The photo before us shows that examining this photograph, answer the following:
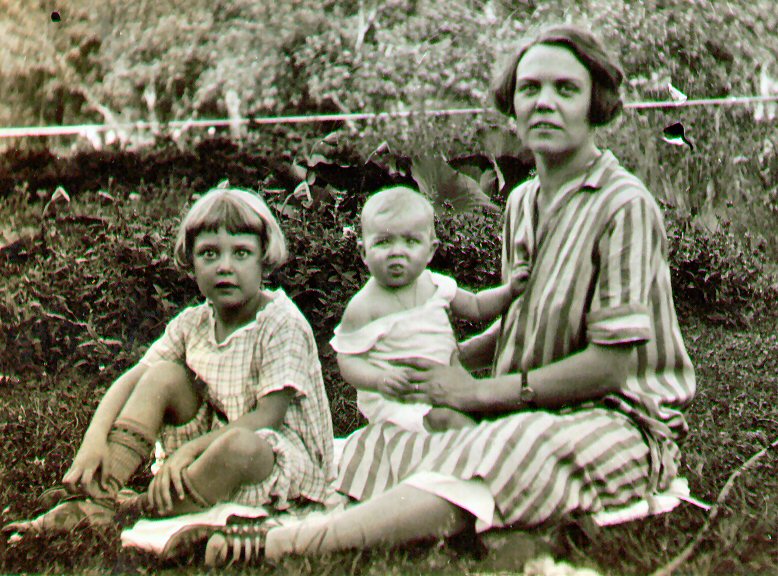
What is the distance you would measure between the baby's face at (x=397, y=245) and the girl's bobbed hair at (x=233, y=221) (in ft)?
1.12

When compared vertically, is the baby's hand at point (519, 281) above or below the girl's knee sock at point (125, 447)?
above

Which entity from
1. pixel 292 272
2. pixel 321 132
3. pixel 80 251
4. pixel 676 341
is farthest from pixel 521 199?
pixel 321 132

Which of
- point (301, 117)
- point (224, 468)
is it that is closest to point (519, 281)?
point (224, 468)

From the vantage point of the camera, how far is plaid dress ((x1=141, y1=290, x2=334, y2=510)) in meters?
2.64

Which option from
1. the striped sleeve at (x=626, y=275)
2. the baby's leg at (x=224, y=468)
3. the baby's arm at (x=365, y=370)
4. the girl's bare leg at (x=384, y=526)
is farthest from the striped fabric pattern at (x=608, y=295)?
the baby's leg at (x=224, y=468)

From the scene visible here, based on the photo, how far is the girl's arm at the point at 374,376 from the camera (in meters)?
2.46

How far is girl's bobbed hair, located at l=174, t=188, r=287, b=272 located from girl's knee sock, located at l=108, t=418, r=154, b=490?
581 millimetres

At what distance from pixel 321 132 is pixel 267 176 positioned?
98cm

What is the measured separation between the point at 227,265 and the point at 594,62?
49.0 inches

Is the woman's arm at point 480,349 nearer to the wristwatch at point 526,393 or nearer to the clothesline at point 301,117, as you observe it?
the wristwatch at point 526,393

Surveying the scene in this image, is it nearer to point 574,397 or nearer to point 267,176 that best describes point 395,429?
point 574,397

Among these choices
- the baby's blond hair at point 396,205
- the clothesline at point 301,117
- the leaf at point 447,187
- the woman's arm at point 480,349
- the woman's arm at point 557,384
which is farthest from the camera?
the leaf at point 447,187

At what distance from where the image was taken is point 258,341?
2.74 metres

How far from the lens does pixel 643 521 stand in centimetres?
231
